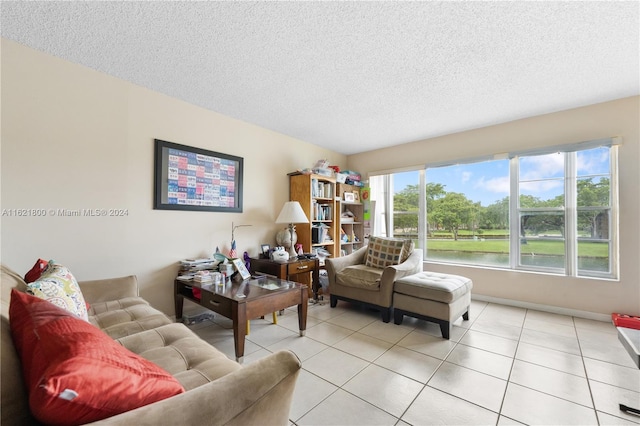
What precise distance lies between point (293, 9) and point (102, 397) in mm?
1971

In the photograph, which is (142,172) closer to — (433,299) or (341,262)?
(341,262)

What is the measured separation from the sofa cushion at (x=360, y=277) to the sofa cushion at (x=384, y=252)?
4.2 inches

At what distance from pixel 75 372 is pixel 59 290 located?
984 mm

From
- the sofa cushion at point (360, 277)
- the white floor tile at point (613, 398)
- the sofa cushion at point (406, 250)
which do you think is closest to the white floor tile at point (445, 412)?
the white floor tile at point (613, 398)

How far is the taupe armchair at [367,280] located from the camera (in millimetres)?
2771

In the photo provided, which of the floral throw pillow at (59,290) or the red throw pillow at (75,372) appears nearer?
the red throw pillow at (75,372)

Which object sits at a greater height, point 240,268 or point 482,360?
point 240,268

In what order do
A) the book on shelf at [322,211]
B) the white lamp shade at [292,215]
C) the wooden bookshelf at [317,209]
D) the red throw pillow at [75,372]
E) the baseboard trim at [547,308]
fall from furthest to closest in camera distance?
1. the book on shelf at [322,211]
2. the wooden bookshelf at [317,209]
3. the white lamp shade at [292,215]
4. the baseboard trim at [547,308]
5. the red throw pillow at [75,372]

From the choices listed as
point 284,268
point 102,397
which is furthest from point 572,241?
point 102,397

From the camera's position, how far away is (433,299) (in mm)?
2484

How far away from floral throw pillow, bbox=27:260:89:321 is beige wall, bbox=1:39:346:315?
32.9 inches

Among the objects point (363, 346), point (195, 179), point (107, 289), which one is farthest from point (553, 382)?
point (195, 179)

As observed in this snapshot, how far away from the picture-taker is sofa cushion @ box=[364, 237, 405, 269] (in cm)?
322

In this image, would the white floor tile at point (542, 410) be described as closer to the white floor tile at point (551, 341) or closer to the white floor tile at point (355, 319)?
the white floor tile at point (551, 341)
